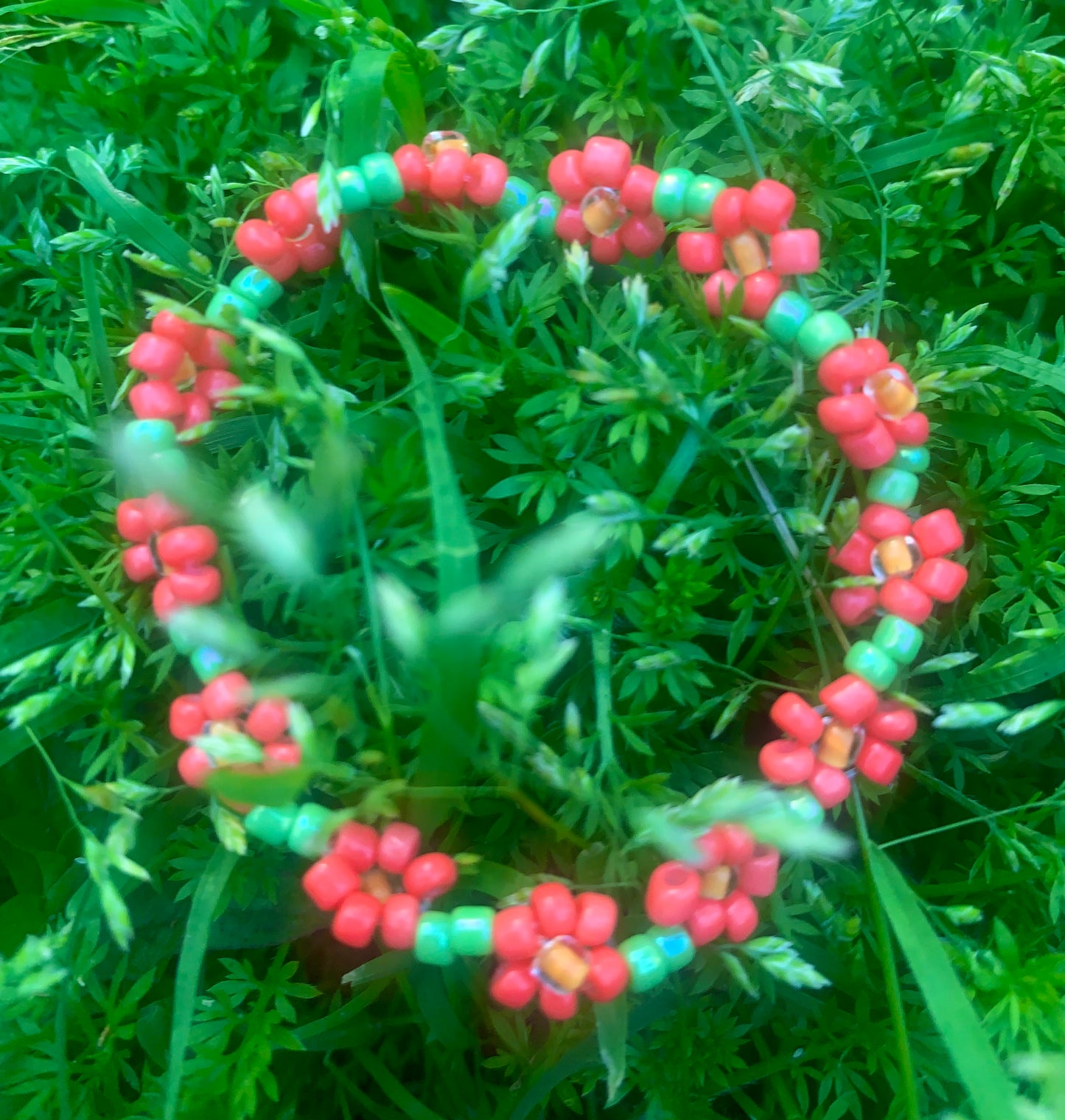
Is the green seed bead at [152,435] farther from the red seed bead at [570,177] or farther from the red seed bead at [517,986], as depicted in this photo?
the red seed bead at [517,986]

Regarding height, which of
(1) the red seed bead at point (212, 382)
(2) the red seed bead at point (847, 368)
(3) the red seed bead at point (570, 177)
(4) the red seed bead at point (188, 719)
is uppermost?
(3) the red seed bead at point (570, 177)

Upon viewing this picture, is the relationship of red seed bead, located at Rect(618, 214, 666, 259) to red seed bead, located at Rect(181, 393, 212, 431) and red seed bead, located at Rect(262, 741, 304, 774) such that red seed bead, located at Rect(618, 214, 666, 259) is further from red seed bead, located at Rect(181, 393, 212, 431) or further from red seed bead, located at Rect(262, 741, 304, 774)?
red seed bead, located at Rect(262, 741, 304, 774)

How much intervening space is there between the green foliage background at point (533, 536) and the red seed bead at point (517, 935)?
0.08 meters

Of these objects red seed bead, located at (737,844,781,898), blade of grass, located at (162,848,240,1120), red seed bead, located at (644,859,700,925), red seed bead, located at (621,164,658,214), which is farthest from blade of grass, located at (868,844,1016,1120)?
red seed bead, located at (621,164,658,214)

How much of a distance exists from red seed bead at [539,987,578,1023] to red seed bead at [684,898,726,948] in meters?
0.15

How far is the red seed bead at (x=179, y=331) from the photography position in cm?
120

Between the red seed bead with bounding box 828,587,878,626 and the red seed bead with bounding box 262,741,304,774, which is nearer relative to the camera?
the red seed bead with bounding box 262,741,304,774

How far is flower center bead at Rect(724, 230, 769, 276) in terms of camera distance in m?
1.19

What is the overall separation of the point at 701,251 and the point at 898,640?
1.81ft

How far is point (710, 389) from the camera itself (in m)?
1.08

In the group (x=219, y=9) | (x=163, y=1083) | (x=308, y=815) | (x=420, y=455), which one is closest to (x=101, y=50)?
(x=219, y=9)

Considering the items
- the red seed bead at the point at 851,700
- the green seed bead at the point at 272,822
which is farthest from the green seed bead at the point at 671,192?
the green seed bead at the point at 272,822

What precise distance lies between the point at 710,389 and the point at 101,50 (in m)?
1.17

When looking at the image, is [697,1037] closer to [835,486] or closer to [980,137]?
[835,486]
